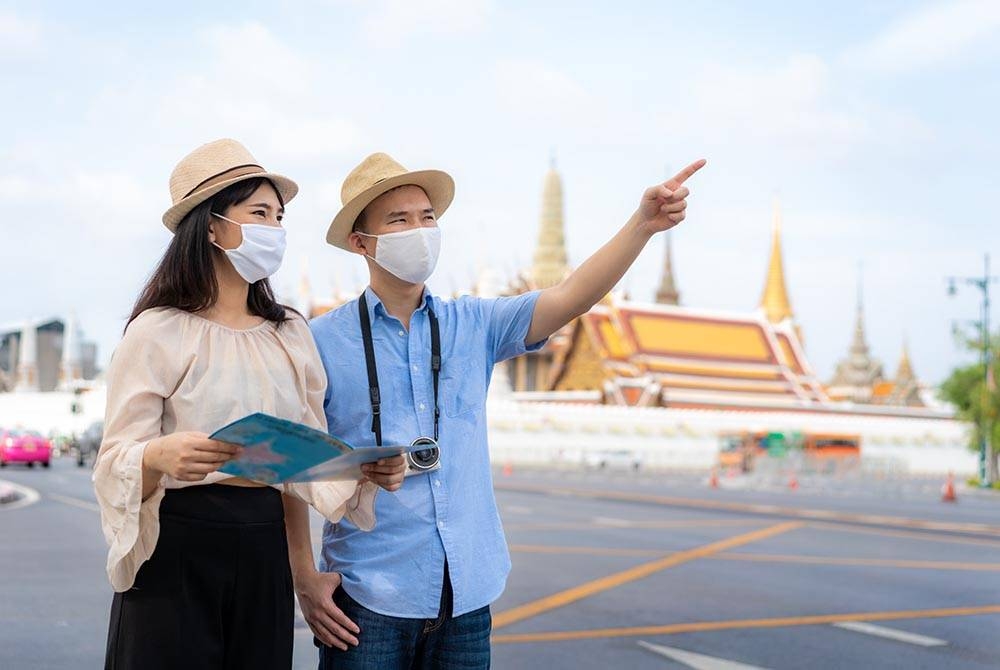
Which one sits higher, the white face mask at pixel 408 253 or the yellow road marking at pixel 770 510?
the white face mask at pixel 408 253

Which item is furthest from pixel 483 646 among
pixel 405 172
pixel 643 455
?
pixel 643 455

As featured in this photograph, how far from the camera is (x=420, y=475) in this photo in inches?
127

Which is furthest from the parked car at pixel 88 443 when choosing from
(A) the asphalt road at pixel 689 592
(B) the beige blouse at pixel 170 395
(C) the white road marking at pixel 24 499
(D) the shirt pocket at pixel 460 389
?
(B) the beige blouse at pixel 170 395

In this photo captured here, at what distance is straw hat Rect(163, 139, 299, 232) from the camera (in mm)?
3164

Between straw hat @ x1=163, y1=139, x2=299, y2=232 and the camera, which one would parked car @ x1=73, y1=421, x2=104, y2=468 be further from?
the camera

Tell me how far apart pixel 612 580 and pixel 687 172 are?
707 cm

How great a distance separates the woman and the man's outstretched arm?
675mm

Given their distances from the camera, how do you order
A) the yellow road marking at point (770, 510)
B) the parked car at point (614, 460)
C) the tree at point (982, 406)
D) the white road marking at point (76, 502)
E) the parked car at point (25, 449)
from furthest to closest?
the parked car at point (614, 460), the parked car at point (25, 449), the tree at point (982, 406), the white road marking at point (76, 502), the yellow road marking at point (770, 510)

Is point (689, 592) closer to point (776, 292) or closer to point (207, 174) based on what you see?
point (207, 174)

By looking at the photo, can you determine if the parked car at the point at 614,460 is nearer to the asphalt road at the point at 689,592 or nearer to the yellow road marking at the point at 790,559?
the asphalt road at the point at 689,592

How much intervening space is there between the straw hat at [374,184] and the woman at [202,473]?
0.35 metres

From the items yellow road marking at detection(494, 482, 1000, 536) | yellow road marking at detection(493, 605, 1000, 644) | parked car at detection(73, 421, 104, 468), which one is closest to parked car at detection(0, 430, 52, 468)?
parked car at detection(73, 421, 104, 468)

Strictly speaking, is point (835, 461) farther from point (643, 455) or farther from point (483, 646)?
point (483, 646)

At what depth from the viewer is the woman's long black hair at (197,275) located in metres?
3.08
